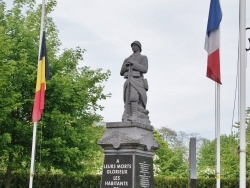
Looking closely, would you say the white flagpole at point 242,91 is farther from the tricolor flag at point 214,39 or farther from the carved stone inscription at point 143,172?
the carved stone inscription at point 143,172

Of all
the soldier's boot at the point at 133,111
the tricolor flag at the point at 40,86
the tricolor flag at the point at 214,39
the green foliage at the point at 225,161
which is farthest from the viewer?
the green foliage at the point at 225,161

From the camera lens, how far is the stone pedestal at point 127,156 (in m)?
11.8

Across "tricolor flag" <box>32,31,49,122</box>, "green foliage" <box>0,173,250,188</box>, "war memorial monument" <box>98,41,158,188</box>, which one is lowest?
"green foliage" <box>0,173,250,188</box>

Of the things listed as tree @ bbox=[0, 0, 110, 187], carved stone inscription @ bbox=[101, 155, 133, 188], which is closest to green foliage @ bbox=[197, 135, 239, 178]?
tree @ bbox=[0, 0, 110, 187]

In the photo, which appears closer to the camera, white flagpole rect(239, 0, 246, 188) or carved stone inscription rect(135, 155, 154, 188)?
white flagpole rect(239, 0, 246, 188)

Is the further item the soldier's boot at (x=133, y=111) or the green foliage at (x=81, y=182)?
A: the green foliage at (x=81, y=182)

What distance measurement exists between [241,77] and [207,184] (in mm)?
24117

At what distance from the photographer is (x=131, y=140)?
11820 mm

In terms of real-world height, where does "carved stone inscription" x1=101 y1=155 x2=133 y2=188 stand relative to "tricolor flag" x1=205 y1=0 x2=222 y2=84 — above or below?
below

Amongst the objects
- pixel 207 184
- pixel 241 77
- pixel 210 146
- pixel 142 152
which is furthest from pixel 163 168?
pixel 241 77

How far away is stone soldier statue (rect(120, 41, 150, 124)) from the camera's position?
1272cm

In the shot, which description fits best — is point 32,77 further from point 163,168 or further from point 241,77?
point 163,168

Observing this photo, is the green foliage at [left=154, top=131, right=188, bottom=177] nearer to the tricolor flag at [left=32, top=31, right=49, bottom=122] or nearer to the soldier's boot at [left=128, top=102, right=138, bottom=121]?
the tricolor flag at [left=32, top=31, right=49, bottom=122]

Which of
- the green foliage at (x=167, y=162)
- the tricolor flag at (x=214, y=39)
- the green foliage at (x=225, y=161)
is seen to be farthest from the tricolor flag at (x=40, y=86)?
the green foliage at (x=167, y=162)
